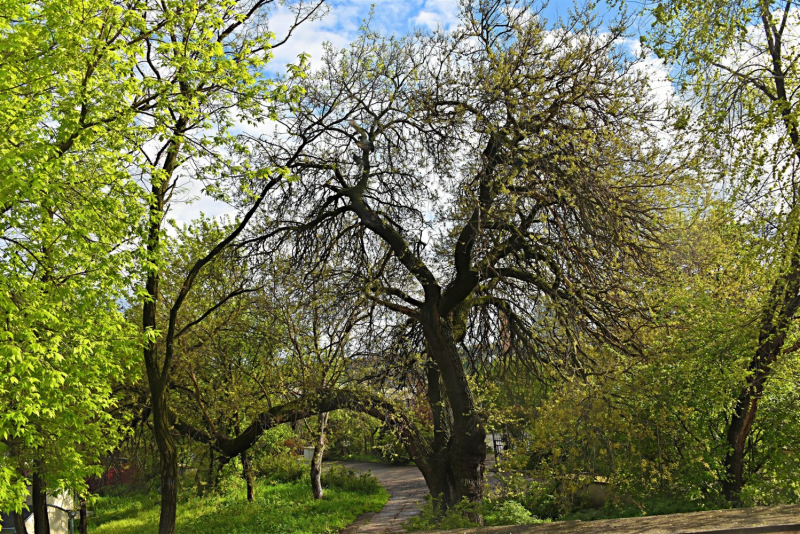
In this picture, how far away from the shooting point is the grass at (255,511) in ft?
45.9

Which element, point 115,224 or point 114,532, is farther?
point 114,532

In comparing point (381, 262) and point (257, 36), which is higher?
point (257, 36)

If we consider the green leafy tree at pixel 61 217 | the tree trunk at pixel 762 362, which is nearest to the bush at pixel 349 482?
the green leafy tree at pixel 61 217

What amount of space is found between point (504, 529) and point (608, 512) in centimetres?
822

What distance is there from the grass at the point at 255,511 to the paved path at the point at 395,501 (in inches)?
15.8

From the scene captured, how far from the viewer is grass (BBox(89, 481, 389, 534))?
14.0 meters

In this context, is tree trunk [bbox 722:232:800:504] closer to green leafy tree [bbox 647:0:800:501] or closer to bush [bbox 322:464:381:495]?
green leafy tree [bbox 647:0:800:501]

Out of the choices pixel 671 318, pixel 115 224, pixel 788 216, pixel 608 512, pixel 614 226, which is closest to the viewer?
pixel 788 216

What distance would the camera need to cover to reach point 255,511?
1561cm

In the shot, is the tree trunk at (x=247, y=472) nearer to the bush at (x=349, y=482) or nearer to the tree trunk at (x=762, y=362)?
the bush at (x=349, y=482)

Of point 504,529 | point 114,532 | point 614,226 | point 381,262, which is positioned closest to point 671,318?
point 614,226

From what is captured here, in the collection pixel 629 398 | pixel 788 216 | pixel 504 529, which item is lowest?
pixel 504 529

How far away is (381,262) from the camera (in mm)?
11133

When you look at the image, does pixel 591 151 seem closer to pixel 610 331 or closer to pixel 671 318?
pixel 610 331
